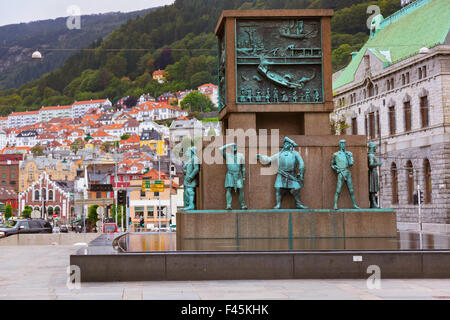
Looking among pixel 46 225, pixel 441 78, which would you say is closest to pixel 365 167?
pixel 46 225

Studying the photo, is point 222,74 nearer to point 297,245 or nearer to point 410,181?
point 297,245

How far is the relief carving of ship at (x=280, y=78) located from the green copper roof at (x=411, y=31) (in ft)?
105

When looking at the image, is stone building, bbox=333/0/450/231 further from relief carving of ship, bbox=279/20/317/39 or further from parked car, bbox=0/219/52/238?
relief carving of ship, bbox=279/20/317/39

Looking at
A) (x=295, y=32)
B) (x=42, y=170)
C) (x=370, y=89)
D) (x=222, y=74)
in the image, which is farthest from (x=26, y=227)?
(x=42, y=170)

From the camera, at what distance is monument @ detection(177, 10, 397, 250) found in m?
17.2

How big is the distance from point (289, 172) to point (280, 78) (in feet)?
11.0

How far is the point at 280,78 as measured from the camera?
63.7 feet

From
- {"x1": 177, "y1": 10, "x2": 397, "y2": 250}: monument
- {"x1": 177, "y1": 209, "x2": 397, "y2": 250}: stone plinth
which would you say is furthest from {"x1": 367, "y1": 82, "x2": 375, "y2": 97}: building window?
{"x1": 177, "y1": 209, "x2": 397, "y2": 250}: stone plinth

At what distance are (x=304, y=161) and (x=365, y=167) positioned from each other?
1714mm

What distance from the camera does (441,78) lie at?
1940 inches

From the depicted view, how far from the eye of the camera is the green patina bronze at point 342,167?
17.7 m

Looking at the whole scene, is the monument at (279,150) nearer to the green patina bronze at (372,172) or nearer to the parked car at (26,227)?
the green patina bronze at (372,172)

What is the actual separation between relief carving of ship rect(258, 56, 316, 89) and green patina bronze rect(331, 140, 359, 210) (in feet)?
8.90

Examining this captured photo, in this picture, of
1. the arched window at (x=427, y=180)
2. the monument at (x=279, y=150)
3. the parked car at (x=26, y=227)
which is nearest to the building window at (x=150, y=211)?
the arched window at (x=427, y=180)
